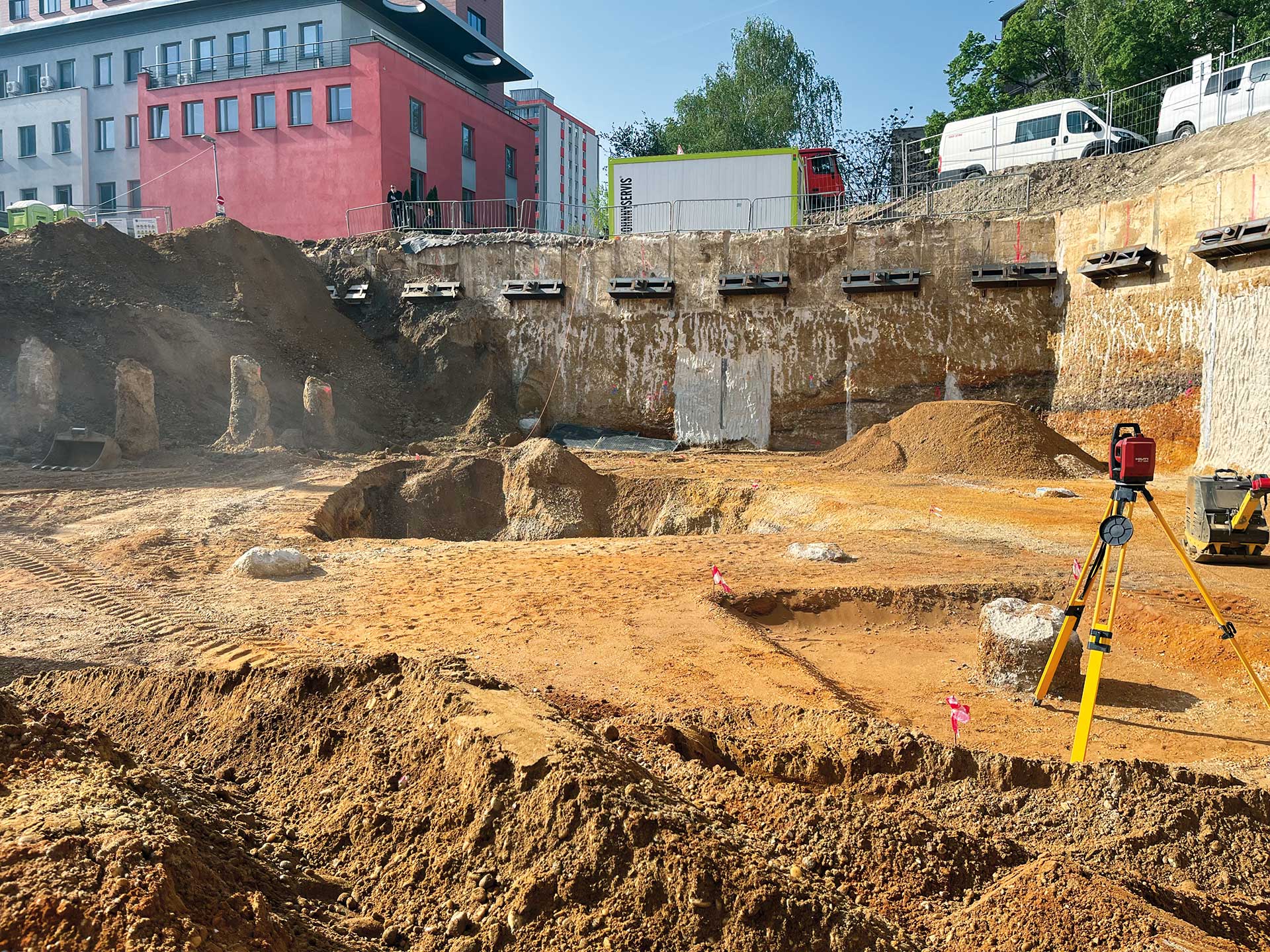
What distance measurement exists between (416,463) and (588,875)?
14297mm

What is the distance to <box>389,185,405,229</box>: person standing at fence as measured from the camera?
29.2 metres

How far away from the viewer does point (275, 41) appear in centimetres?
3541

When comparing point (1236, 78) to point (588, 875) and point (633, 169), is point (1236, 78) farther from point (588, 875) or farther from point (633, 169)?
point (588, 875)

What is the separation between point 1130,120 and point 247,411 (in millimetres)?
28520

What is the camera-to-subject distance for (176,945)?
233 cm

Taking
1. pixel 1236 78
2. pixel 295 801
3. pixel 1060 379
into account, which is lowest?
pixel 295 801

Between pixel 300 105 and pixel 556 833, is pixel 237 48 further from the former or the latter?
pixel 556 833

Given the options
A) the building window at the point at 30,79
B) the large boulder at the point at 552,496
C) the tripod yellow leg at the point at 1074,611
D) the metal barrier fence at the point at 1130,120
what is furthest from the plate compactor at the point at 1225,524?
the building window at the point at 30,79

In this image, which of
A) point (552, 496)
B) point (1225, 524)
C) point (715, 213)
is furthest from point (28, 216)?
point (1225, 524)

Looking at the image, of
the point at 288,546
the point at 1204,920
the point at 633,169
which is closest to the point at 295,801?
the point at 1204,920

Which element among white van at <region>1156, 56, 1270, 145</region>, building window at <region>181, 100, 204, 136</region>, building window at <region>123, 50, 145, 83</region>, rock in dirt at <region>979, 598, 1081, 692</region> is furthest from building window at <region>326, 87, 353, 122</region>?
rock in dirt at <region>979, 598, 1081, 692</region>

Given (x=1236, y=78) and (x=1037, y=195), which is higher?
(x=1236, y=78)

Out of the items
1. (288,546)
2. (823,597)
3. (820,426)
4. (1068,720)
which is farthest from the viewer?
(820,426)

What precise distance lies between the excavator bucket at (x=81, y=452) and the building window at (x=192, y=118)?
22387 mm
